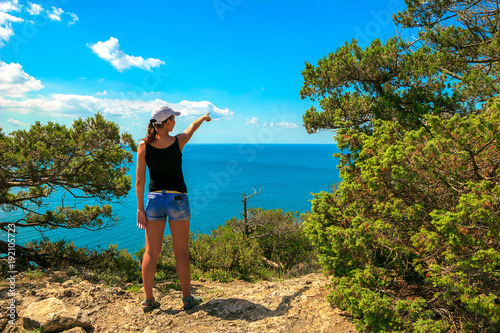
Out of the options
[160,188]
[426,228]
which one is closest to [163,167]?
[160,188]

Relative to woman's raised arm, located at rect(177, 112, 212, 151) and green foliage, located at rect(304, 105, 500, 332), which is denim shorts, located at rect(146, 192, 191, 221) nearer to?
woman's raised arm, located at rect(177, 112, 212, 151)

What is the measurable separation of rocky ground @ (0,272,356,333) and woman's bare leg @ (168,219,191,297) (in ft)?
1.44

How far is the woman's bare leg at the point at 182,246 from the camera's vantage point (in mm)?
3502

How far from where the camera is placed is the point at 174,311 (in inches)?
146

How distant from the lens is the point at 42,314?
129 inches

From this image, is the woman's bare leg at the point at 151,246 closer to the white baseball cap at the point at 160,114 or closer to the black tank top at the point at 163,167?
the black tank top at the point at 163,167

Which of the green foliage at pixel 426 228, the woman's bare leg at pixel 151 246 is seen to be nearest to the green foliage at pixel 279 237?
the green foliage at pixel 426 228

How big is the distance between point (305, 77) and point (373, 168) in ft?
15.5

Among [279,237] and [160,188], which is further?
[279,237]

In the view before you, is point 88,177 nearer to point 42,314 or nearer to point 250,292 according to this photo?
point 42,314

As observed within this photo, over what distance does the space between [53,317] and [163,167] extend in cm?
212

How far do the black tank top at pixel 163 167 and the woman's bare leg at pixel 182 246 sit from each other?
1.47 ft

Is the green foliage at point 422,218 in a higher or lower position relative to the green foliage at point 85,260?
higher

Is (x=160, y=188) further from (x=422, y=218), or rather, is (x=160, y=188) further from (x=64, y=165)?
(x=64, y=165)
